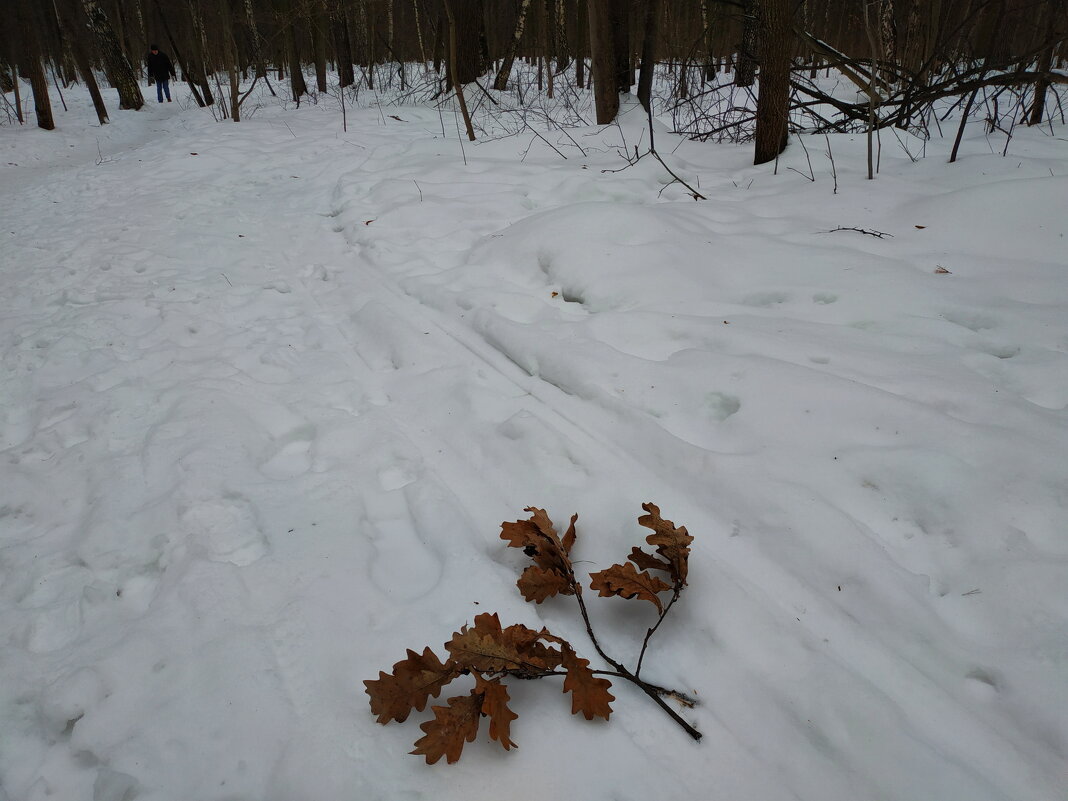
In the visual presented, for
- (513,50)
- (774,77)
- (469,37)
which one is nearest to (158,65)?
(469,37)

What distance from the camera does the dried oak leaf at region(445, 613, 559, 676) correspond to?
105cm

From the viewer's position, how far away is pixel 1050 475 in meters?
1.35

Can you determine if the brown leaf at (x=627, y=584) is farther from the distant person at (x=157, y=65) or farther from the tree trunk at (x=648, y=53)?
the distant person at (x=157, y=65)

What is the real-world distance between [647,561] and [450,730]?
0.54 meters

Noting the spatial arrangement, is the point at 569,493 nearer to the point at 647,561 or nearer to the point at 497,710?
the point at 647,561

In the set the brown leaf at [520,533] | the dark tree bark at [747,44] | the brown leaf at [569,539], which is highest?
the dark tree bark at [747,44]

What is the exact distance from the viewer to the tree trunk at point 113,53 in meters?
11.5

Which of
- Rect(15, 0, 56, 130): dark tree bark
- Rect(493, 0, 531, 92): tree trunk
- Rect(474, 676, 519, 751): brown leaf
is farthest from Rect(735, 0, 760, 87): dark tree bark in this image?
Rect(15, 0, 56, 130): dark tree bark

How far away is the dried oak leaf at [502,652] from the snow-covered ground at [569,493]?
7cm

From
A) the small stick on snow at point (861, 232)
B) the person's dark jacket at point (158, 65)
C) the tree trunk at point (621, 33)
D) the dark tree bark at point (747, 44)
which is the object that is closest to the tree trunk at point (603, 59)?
the tree trunk at point (621, 33)

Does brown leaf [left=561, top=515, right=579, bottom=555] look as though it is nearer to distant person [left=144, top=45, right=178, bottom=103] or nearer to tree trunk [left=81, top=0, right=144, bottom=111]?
tree trunk [left=81, top=0, right=144, bottom=111]

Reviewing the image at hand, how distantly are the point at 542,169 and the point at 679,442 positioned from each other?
10.7ft

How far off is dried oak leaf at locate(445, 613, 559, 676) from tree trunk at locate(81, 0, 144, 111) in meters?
15.6

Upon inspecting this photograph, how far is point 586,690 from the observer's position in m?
1.05
